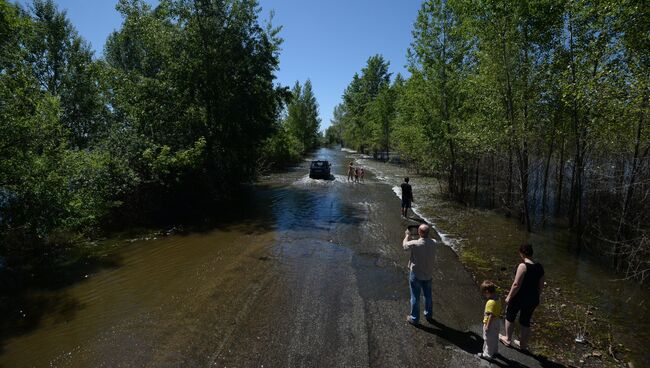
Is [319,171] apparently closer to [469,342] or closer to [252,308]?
[252,308]

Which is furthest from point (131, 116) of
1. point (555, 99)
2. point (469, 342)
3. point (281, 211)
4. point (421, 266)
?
point (555, 99)

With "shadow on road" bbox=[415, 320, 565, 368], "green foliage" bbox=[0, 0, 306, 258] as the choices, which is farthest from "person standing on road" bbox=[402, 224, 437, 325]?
"green foliage" bbox=[0, 0, 306, 258]

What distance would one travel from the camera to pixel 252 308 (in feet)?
25.6

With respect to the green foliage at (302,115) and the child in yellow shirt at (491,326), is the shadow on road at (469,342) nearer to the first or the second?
the child in yellow shirt at (491,326)

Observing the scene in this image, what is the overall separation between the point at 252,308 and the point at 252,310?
3.6 inches

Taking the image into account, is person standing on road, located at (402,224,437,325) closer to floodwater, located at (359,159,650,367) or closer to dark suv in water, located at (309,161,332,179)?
floodwater, located at (359,159,650,367)

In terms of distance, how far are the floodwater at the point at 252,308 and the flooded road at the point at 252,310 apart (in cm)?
3

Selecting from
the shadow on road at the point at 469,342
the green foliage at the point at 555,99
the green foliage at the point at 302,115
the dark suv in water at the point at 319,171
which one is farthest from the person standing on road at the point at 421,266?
the green foliage at the point at 302,115

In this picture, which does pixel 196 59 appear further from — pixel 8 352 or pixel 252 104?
pixel 8 352

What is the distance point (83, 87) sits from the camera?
82.0 feet

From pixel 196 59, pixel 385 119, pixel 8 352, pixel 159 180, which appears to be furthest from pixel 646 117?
pixel 385 119

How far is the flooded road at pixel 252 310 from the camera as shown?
617 cm

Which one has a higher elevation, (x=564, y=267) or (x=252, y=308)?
(x=252, y=308)

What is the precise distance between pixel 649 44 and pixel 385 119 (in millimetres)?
42448
